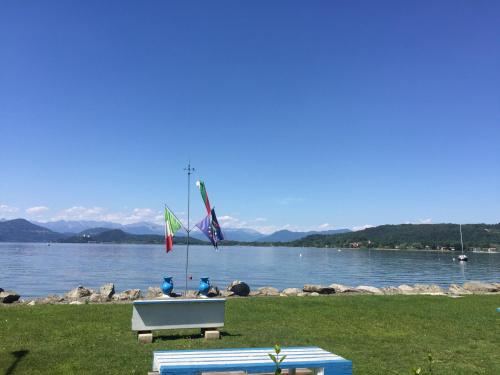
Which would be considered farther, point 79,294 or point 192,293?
point 192,293

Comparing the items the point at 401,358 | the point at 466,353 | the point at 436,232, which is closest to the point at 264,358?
the point at 401,358

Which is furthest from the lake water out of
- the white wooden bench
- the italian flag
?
the white wooden bench

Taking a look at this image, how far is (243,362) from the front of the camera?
5758 mm

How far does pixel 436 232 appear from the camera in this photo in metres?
197

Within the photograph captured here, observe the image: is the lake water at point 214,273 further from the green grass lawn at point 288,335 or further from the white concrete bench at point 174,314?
the white concrete bench at point 174,314

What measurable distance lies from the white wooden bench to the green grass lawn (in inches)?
93.5

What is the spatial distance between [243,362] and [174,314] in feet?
18.6

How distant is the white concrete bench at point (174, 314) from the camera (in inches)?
419

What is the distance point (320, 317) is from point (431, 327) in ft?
11.6

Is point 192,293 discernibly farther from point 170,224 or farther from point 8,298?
point 170,224

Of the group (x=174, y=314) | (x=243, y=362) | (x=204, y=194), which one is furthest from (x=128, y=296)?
(x=243, y=362)

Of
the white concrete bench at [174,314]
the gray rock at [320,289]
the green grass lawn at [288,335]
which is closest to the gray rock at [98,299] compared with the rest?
the green grass lawn at [288,335]

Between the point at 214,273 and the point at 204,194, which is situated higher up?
the point at 204,194

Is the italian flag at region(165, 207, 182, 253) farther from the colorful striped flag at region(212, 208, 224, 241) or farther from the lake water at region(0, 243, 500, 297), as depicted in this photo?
the lake water at region(0, 243, 500, 297)
